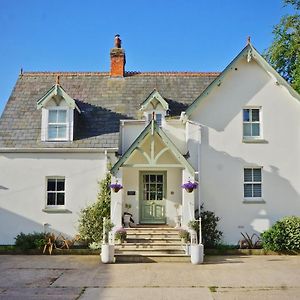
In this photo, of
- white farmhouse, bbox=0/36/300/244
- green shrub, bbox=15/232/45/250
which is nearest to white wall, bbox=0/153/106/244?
white farmhouse, bbox=0/36/300/244

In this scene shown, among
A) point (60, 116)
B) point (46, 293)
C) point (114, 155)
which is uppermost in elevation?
point (60, 116)

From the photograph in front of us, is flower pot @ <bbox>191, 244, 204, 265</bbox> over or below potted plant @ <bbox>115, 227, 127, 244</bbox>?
below

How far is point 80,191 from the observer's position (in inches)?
744

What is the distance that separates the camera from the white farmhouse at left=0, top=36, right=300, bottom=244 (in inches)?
741

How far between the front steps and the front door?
1.34m

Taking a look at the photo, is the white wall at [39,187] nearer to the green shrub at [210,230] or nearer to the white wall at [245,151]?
the white wall at [245,151]

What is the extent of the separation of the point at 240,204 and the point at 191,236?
3.85 metres

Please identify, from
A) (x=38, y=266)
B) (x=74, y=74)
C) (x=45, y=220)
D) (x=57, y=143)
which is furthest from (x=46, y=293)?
(x=74, y=74)

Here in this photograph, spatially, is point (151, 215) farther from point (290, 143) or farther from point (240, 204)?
point (290, 143)

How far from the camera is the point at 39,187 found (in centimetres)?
1895

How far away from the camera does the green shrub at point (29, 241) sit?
1764cm

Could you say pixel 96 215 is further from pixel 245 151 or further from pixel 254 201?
pixel 245 151

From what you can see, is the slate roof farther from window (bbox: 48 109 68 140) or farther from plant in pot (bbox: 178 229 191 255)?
plant in pot (bbox: 178 229 191 255)

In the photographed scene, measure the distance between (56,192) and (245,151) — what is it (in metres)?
9.39
